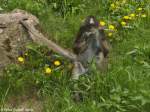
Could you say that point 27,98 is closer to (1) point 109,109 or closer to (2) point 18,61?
(2) point 18,61

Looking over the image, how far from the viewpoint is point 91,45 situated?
618 centimetres

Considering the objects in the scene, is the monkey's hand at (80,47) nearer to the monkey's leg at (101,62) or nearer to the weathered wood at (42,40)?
the weathered wood at (42,40)

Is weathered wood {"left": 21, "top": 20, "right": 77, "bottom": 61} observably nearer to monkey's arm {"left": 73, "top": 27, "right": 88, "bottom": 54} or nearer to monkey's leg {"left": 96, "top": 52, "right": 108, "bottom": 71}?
monkey's arm {"left": 73, "top": 27, "right": 88, "bottom": 54}

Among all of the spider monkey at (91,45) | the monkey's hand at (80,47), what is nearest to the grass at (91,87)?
the spider monkey at (91,45)

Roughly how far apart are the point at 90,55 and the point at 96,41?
0.20 m

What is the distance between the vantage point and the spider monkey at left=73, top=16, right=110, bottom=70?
617 centimetres

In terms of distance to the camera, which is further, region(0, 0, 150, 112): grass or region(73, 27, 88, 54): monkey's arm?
region(73, 27, 88, 54): monkey's arm

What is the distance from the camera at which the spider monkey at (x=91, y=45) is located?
6.17m

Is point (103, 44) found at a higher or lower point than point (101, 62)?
higher

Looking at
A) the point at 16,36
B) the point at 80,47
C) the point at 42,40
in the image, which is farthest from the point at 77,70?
the point at 16,36

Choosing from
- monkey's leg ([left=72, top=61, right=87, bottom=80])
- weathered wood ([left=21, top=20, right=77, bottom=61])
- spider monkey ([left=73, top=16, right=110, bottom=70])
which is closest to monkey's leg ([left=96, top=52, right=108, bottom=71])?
spider monkey ([left=73, top=16, right=110, bottom=70])

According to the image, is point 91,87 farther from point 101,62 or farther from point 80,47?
point 80,47

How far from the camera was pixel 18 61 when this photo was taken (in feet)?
21.2

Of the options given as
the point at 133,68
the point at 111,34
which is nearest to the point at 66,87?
the point at 133,68
